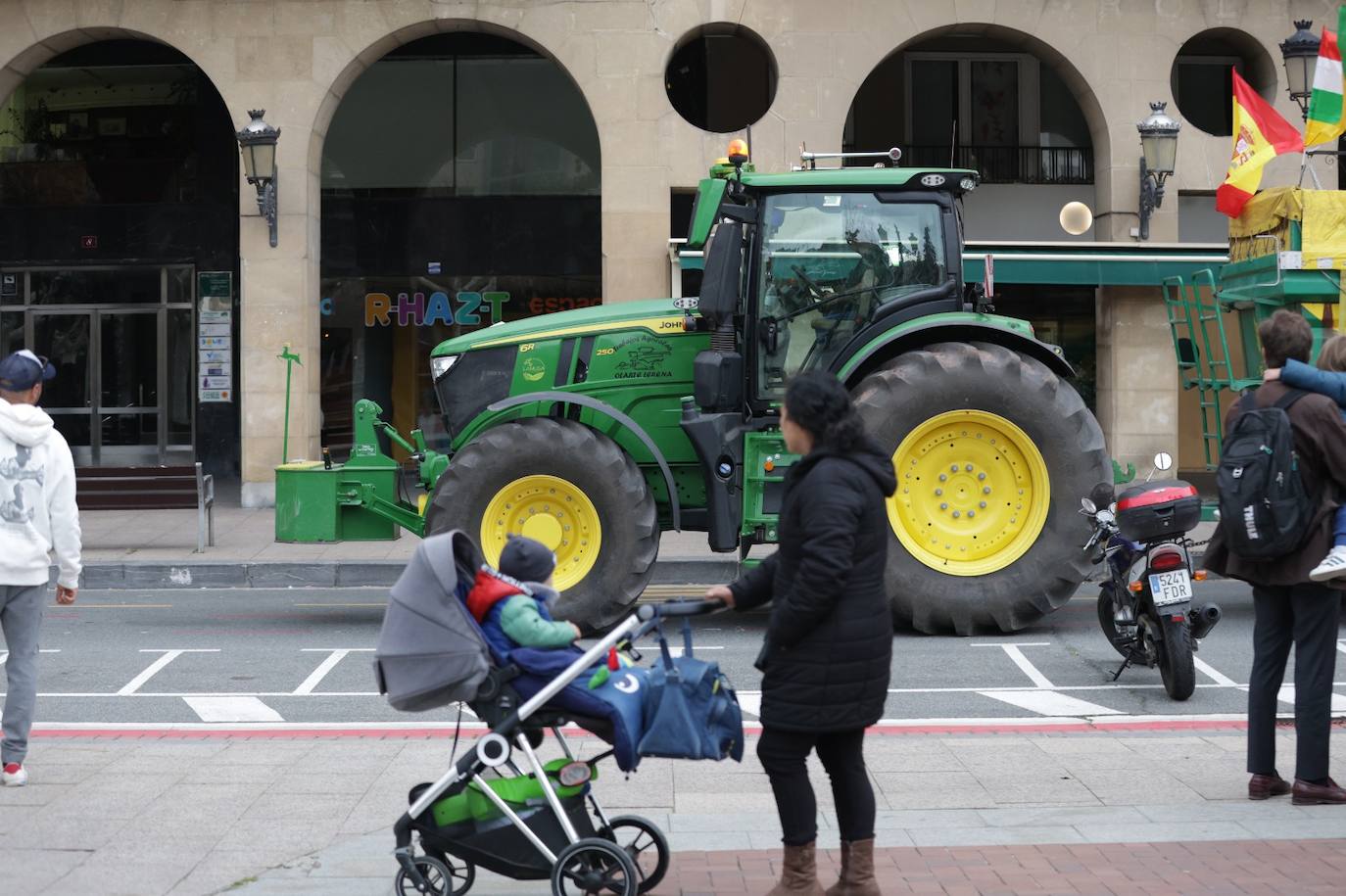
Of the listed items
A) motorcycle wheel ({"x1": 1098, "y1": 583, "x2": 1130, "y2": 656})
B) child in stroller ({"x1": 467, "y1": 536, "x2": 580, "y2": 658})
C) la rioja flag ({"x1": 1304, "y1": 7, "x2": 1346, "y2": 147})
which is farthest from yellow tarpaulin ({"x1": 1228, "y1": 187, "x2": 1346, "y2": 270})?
child in stroller ({"x1": 467, "y1": 536, "x2": 580, "y2": 658})

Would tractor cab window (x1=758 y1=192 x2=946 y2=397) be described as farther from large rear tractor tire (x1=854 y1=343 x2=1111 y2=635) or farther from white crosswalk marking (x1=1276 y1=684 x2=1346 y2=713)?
white crosswalk marking (x1=1276 y1=684 x2=1346 y2=713)

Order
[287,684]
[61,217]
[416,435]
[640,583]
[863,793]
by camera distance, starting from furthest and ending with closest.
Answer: [61,217], [416,435], [640,583], [287,684], [863,793]

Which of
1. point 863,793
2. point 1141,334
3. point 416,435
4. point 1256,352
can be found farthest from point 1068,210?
point 863,793

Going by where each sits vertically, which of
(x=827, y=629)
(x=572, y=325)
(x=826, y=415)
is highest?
(x=572, y=325)

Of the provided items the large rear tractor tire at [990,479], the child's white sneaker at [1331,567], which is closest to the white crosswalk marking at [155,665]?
the large rear tractor tire at [990,479]

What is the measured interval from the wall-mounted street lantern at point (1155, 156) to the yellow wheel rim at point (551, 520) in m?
10.9

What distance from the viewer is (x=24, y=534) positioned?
731cm

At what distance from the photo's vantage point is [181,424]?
934 inches

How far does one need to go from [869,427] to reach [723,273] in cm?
141

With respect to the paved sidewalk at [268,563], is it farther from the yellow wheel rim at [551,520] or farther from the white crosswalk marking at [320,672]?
the white crosswalk marking at [320,672]

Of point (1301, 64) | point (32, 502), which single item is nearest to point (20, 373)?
point (32, 502)

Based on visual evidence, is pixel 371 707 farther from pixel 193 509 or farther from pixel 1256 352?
pixel 193 509

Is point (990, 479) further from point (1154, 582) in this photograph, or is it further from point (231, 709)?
point (231, 709)

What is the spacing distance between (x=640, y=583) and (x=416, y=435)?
2.47m
